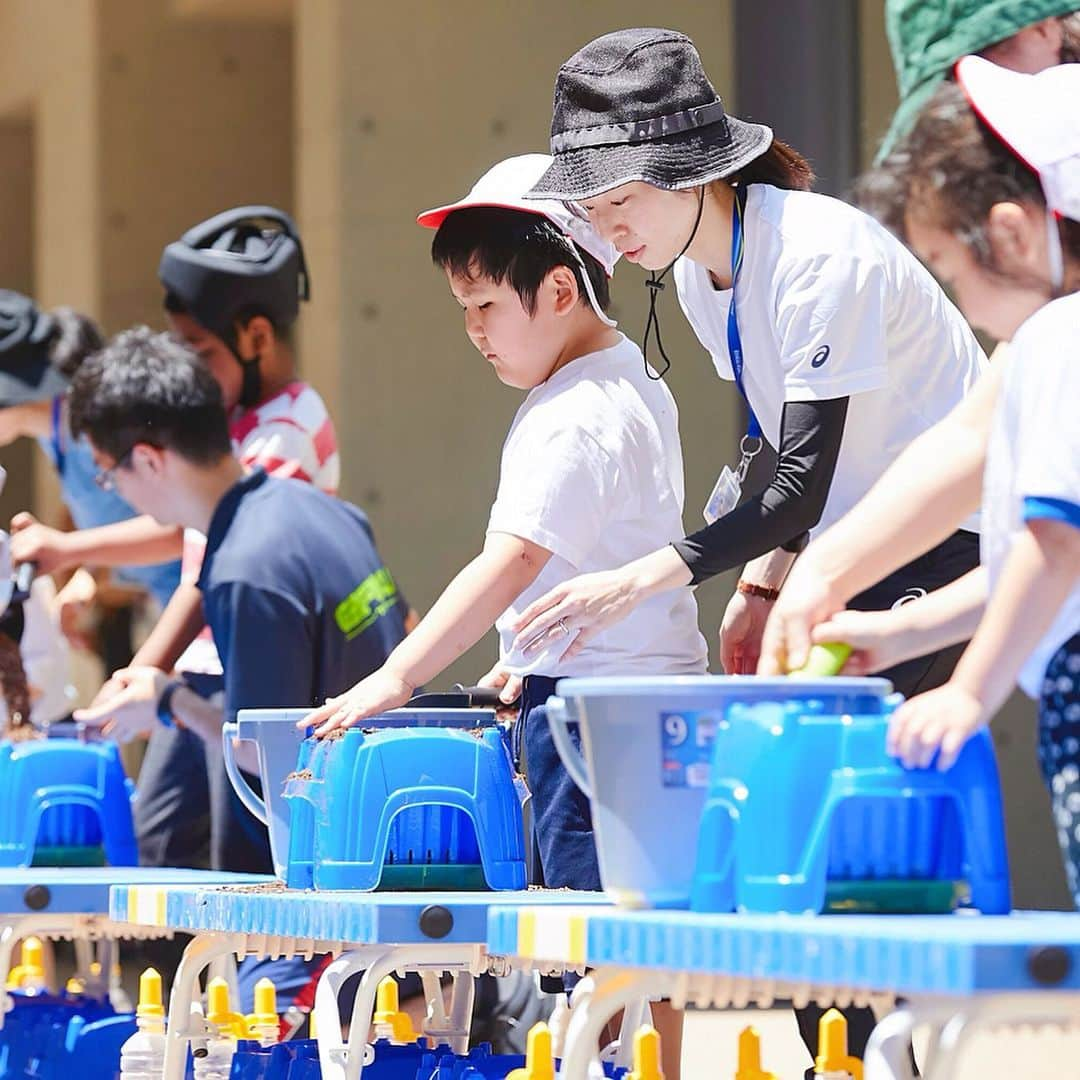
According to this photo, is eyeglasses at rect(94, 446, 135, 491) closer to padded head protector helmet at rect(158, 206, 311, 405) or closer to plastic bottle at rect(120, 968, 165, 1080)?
padded head protector helmet at rect(158, 206, 311, 405)

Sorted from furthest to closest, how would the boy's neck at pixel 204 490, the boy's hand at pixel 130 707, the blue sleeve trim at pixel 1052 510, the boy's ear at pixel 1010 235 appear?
1. the boy's neck at pixel 204 490
2. the boy's hand at pixel 130 707
3. the boy's ear at pixel 1010 235
4. the blue sleeve trim at pixel 1052 510

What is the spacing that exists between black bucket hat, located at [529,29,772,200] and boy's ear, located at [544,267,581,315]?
0.78 ft

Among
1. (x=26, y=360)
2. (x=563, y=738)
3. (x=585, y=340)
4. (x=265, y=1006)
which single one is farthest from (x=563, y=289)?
(x=26, y=360)

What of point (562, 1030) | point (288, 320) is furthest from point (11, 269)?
point (562, 1030)

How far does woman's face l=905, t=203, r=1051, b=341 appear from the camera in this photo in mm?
1796

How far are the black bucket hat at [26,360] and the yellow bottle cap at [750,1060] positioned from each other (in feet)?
9.83

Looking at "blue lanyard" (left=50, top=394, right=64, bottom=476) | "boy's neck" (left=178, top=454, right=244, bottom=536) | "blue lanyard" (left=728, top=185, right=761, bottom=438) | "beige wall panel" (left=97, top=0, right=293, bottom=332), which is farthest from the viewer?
"beige wall panel" (left=97, top=0, right=293, bottom=332)

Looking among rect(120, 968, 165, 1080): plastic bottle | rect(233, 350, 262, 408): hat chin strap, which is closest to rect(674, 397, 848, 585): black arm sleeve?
rect(120, 968, 165, 1080): plastic bottle

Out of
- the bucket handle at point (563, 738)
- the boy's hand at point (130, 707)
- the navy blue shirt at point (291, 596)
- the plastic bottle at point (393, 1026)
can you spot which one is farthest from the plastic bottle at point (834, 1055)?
the boy's hand at point (130, 707)

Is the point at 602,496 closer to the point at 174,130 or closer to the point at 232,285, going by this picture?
the point at 232,285

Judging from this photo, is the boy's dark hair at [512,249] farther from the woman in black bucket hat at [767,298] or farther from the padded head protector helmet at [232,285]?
the padded head protector helmet at [232,285]

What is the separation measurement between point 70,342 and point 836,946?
398 centimetres

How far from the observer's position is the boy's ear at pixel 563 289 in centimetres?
285

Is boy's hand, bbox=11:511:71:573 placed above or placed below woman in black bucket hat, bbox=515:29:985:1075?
below
